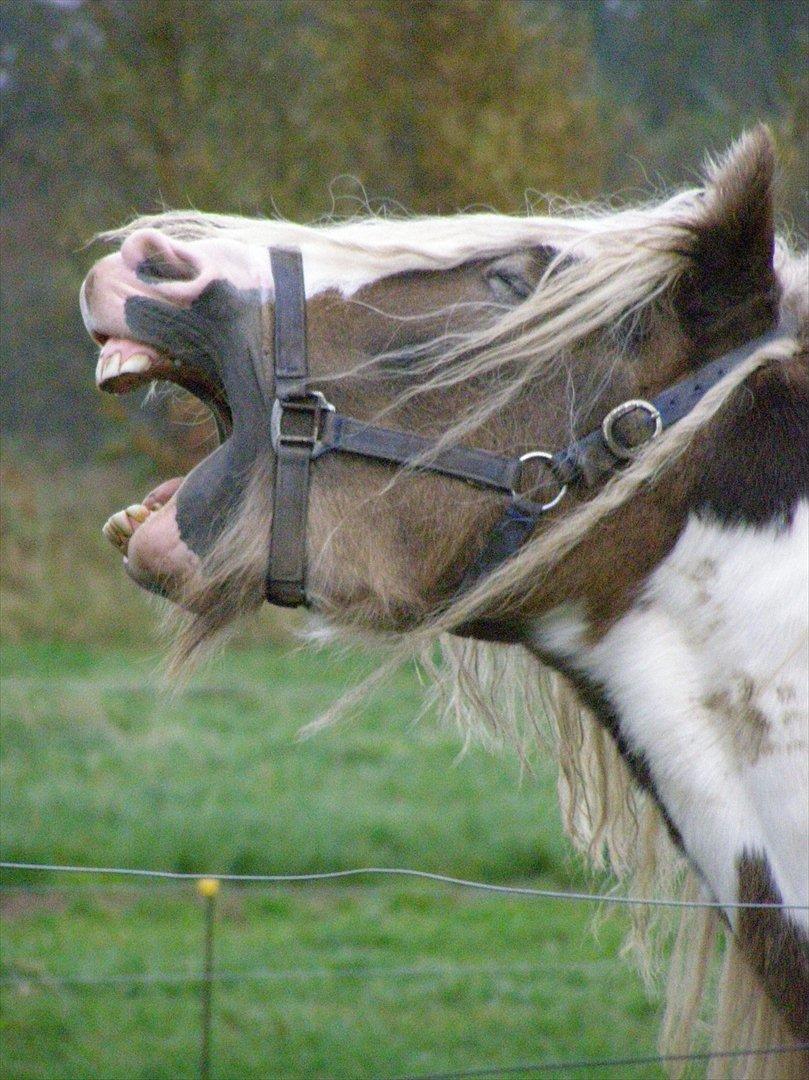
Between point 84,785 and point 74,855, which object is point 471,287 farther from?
point 84,785

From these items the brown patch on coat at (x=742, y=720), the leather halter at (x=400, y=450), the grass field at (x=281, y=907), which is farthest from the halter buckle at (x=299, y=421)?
the brown patch on coat at (x=742, y=720)

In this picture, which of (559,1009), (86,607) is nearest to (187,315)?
(559,1009)

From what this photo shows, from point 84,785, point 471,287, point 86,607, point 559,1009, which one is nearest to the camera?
point 471,287

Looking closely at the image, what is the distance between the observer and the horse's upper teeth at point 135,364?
149 cm

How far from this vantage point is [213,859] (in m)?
4.70

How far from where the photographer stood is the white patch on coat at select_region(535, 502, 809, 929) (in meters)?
1.42

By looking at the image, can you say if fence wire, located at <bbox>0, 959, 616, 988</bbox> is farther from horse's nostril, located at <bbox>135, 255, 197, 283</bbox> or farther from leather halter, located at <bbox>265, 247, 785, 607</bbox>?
horse's nostril, located at <bbox>135, 255, 197, 283</bbox>

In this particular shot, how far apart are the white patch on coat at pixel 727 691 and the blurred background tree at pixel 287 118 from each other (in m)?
7.08

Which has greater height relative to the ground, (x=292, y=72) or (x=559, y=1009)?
(x=292, y=72)

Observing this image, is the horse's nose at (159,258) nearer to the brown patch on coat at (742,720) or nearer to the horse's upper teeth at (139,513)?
the horse's upper teeth at (139,513)

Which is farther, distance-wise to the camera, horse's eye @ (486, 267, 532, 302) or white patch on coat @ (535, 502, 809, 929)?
horse's eye @ (486, 267, 532, 302)

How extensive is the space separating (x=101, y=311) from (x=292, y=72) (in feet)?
30.7

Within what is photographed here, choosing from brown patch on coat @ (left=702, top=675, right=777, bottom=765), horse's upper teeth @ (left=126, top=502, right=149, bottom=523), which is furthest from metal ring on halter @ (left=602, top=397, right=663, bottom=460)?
horse's upper teeth @ (left=126, top=502, right=149, bottom=523)

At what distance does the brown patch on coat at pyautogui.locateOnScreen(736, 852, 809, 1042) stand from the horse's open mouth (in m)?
0.82
